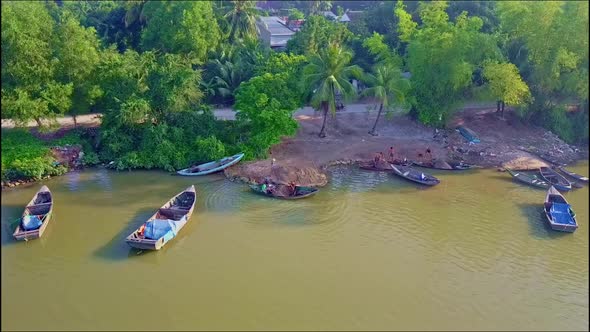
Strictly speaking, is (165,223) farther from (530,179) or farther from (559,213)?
(530,179)

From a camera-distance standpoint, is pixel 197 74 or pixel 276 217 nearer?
pixel 276 217

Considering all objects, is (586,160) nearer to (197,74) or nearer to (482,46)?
(482,46)

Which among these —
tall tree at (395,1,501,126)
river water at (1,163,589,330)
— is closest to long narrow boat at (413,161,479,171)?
river water at (1,163,589,330)

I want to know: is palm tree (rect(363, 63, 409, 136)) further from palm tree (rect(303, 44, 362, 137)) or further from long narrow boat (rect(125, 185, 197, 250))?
long narrow boat (rect(125, 185, 197, 250))

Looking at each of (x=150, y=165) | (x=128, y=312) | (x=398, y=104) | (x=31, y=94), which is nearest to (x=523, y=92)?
(x=398, y=104)

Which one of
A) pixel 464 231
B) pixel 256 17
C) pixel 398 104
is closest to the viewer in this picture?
pixel 464 231

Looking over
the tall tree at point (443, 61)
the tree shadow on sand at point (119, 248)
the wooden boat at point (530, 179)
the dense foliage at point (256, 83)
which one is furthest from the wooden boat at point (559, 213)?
the tree shadow on sand at point (119, 248)
